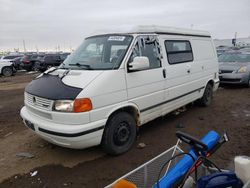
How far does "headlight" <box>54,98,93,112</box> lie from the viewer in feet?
11.0

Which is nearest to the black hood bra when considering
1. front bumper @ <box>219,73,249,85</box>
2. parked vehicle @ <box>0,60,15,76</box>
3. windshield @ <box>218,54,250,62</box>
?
front bumper @ <box>219,73,249,85</box>

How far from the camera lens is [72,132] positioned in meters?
3.37

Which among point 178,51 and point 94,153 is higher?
point 178,51

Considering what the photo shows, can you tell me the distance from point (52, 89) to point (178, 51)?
3091 millimetres

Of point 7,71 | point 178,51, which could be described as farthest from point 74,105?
point 7,71

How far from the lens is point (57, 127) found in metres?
3.48

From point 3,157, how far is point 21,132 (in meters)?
1.20

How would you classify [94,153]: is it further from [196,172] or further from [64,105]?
[196,172]

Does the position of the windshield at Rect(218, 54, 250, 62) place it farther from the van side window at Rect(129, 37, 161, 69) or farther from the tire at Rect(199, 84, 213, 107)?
the van side window at Rect(129, 37, 161, 69)

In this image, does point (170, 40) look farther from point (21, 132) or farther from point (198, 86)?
point (21, 132)

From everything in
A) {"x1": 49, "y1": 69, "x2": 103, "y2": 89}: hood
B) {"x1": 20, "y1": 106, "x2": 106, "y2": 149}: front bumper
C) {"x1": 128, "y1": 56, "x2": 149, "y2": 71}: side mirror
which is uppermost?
{"x1": 128, "y1": 56, "x2": 149, "y2": 71}: side mirror

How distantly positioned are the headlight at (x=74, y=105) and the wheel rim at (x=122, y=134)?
0.77 metres

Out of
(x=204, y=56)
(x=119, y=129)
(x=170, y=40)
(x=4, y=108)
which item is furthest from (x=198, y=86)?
(x=4, y=108)

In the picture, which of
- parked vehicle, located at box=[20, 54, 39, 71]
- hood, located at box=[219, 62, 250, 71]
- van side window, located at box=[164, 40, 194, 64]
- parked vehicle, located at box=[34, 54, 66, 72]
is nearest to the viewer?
van side window, located at box=[164, 40, 194, 64]
